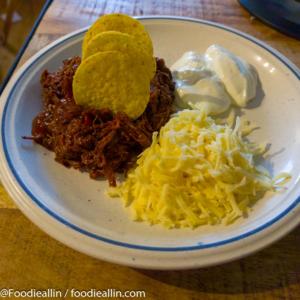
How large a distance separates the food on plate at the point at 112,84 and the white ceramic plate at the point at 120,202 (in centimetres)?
27

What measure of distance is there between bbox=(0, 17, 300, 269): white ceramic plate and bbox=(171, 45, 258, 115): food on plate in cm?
9

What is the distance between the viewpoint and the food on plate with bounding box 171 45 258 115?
1.58 meters

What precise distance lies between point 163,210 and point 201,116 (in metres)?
0.39

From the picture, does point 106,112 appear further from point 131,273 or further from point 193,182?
point 131,273

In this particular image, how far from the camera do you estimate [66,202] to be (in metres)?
1.22

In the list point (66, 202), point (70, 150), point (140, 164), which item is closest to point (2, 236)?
point (66, 202)

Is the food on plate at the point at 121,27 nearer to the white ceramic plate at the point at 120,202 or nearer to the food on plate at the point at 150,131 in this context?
the food on plate at the point at 150,131

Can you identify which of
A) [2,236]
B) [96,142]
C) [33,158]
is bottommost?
[2,236]

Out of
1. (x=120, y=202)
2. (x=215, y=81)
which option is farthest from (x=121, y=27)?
(x=120, y=202)

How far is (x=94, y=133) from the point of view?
1352mm

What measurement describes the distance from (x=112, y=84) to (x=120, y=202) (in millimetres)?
431

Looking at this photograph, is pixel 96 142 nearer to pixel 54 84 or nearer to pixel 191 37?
pixel 54 84

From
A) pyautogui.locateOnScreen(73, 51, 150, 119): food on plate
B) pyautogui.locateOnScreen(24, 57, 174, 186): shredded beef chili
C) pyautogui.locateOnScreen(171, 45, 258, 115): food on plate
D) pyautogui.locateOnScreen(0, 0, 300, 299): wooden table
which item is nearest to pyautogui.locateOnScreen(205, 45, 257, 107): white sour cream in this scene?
pyautogui.locateOnScreen(171, 45, 258, 115): food on plate

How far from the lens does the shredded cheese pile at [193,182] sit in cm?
117
